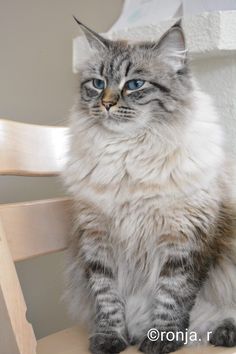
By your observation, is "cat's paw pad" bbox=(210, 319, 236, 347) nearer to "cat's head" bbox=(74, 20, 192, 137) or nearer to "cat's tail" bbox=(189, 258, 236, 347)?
"cat's tail" bbox=(189, 258, 236, 347)

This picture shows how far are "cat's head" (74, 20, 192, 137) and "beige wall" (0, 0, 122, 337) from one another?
2.68 ft

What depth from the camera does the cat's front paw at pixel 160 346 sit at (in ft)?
3.27

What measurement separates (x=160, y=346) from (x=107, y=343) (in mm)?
119

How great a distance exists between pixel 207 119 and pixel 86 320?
23.8 inches

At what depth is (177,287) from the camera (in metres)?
1.07

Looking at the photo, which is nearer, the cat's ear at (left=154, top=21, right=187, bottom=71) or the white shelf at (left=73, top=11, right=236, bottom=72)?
the cat's ear at (left=154, top=21, right=187, bottom=71)

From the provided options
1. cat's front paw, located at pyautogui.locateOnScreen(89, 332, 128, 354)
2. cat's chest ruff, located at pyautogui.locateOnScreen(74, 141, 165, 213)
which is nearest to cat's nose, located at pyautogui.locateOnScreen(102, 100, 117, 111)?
cat's chest ruff, located at pyautogui.locateOnScreen(74, 141, 165, 213)

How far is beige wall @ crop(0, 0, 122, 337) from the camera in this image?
6.42 ft

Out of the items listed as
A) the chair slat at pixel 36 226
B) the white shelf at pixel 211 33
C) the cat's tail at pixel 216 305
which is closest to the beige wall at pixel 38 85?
the white shelf at pixel 211 33

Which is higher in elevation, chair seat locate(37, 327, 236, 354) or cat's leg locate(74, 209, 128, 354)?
cat's leg locate(74, 209, 128, 354)

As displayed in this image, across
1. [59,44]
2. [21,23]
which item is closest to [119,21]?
[59,44]

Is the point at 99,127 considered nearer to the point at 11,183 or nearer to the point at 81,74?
the point at 81,74

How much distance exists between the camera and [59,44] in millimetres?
1954

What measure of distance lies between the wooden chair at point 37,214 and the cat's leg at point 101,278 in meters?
0.07
